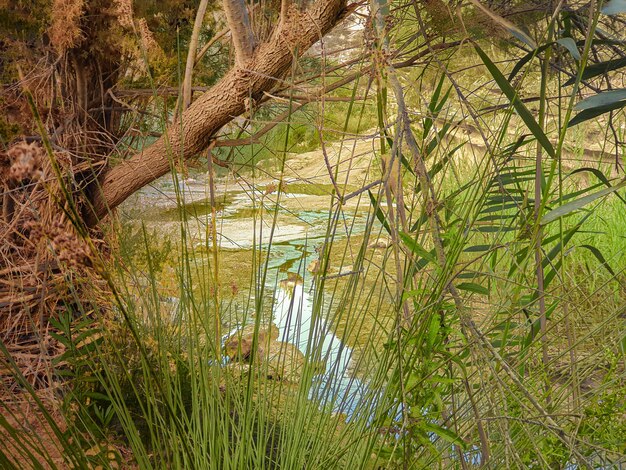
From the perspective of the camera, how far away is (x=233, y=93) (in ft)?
5.69

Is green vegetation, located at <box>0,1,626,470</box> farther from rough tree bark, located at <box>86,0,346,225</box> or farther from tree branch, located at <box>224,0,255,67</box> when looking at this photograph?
tree branch, located at <box>224,0,255,67</box>

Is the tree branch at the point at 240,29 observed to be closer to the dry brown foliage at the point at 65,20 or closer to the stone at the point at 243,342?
the dry brown foliage at the point at 65,20

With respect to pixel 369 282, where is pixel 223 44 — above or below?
above

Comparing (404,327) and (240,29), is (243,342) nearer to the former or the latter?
(240,29)

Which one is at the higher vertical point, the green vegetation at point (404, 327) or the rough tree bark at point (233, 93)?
the rough tree bark at point (233, 93)

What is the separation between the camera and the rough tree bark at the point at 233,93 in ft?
5.13

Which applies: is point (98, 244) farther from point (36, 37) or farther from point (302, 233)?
point (302, 233)

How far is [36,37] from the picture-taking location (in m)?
2.09

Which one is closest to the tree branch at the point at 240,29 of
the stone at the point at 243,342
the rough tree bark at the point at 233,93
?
the rough tree bark at the point at 233,93

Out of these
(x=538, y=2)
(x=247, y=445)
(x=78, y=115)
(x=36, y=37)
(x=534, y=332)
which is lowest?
(x=247, y=445)

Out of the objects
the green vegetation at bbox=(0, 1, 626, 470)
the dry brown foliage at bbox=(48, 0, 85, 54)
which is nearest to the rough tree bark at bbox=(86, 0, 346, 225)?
the green vegetation at bbox=(0, 1, 626, 470)

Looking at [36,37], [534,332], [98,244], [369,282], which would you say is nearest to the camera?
[534,332]

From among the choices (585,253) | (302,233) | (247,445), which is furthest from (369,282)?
(247,445)

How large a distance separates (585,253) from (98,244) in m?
1.82
